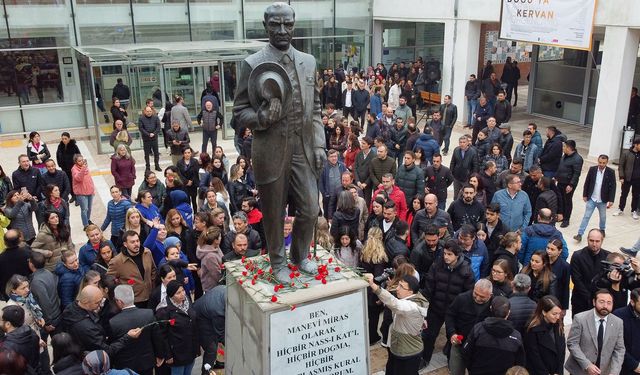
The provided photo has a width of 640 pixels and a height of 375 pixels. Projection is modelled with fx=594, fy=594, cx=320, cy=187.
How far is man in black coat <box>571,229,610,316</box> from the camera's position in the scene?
6.49m

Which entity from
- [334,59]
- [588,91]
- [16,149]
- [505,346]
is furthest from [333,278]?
[334,59]

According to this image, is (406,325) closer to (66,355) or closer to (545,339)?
(545,339)

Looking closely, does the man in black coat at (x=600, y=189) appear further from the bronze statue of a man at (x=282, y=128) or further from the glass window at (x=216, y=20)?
the glass window at (x=216, y=20)

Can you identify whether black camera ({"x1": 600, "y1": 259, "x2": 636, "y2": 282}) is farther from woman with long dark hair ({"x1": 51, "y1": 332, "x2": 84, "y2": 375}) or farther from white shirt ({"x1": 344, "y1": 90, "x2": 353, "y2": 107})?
white shirt ({"x1": 344, "y1": 90, "x2": 353, "y2": 107})

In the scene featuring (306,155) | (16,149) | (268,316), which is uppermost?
(306,155)

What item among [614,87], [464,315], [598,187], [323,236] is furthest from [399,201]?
[614,87]

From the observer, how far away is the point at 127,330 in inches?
206

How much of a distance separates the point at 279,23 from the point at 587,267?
4409 millimetres

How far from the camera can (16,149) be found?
17.0m

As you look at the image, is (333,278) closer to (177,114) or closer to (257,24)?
(177,114)

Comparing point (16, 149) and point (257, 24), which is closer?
point (16, 149)

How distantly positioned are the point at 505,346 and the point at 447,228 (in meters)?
2.55

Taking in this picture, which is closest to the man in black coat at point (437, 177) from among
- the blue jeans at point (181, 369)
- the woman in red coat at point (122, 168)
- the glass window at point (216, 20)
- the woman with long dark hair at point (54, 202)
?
the woman in red coat at point (122, 168)

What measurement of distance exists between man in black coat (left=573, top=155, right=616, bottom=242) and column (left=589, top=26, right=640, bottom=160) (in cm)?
513
